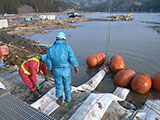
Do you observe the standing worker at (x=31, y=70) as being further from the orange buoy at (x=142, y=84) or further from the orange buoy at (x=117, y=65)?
the orange buoy at (x=117, y=65)

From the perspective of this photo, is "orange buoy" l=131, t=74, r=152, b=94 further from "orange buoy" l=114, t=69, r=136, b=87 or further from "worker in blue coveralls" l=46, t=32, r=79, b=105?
"worker in blue coveralls" l=46, t=32, r=79, b=105

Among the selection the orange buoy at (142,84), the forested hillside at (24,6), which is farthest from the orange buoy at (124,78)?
the forested hillside at (24,6)

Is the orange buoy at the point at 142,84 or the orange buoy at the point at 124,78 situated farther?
the orange buoy at the point at 124,78

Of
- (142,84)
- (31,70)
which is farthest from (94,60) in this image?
(31,70)

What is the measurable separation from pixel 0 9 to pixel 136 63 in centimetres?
10117

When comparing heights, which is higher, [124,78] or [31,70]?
[31,70]

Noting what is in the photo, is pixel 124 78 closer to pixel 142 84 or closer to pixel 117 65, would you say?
pixel 142 84

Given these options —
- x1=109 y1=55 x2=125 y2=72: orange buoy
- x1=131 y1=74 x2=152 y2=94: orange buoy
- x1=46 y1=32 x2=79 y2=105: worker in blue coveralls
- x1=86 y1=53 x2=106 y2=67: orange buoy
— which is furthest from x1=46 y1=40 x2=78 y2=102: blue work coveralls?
x1=86 y1=53 x2=106 y2=67: orange buoy

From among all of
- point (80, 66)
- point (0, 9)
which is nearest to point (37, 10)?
point (0, 9)

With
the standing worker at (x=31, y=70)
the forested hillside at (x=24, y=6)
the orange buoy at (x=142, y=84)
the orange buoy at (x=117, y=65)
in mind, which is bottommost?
the orange buoy at (x=142, y=84)

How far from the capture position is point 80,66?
8.83 meters

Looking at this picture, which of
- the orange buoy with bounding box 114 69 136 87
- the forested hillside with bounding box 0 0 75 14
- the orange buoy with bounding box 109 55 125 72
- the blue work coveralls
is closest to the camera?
the blue work coveralls

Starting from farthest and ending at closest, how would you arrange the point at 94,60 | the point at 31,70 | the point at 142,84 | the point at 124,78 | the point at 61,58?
the point at 94,60
the point at 124,78
the point at 142,84
the point at 31,70
the point at 61,58

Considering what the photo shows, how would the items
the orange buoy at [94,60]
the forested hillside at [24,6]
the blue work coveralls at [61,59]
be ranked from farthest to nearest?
the forested hillside at [24,6] → the orange buoy at [94,60] → the blue work coveralls at [61,59]
